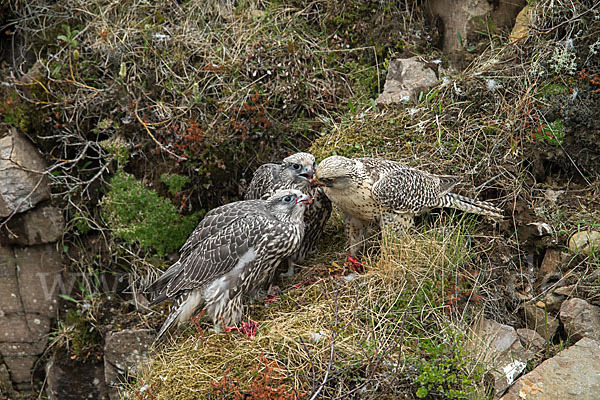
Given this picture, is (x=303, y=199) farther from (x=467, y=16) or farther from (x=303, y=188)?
(x=467, y=16)

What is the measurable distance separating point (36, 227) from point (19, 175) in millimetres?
521

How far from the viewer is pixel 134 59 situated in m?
5.95

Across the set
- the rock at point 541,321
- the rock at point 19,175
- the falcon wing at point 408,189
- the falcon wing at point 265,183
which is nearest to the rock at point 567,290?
the rock at point 541,321

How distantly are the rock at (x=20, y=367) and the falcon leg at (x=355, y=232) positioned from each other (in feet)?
11.5

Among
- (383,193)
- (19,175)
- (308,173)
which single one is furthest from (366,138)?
(19,175)

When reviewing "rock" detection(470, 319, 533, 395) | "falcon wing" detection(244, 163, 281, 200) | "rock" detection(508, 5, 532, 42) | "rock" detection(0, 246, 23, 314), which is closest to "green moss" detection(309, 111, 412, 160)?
"falcon wing" detection(244, 163, 281, 200)

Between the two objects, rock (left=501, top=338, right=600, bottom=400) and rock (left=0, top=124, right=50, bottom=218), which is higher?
rock (left=0, top=124, right=50, bottom=218)

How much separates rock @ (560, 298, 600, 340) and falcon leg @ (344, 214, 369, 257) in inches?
56.9

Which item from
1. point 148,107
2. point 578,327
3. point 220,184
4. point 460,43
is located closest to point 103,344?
point 220,184

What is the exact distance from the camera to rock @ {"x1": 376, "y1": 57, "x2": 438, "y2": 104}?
18.2 ft

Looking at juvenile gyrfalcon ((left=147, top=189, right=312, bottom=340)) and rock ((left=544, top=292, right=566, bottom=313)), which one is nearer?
rock ((left=544, top=292, right=566, bottom=313))

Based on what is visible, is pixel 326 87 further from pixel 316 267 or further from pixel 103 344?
pixel 103 344

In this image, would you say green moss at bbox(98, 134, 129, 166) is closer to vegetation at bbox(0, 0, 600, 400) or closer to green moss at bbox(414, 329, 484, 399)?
vegetation at bbox(0, 0, 600, 400)

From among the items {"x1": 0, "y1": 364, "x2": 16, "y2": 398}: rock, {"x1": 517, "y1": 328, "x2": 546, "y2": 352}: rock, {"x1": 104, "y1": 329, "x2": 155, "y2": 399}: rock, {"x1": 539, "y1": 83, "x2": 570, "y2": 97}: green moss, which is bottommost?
{"x1": 0, "y1": 364, "x2": 16, "y2": 398}: rock
